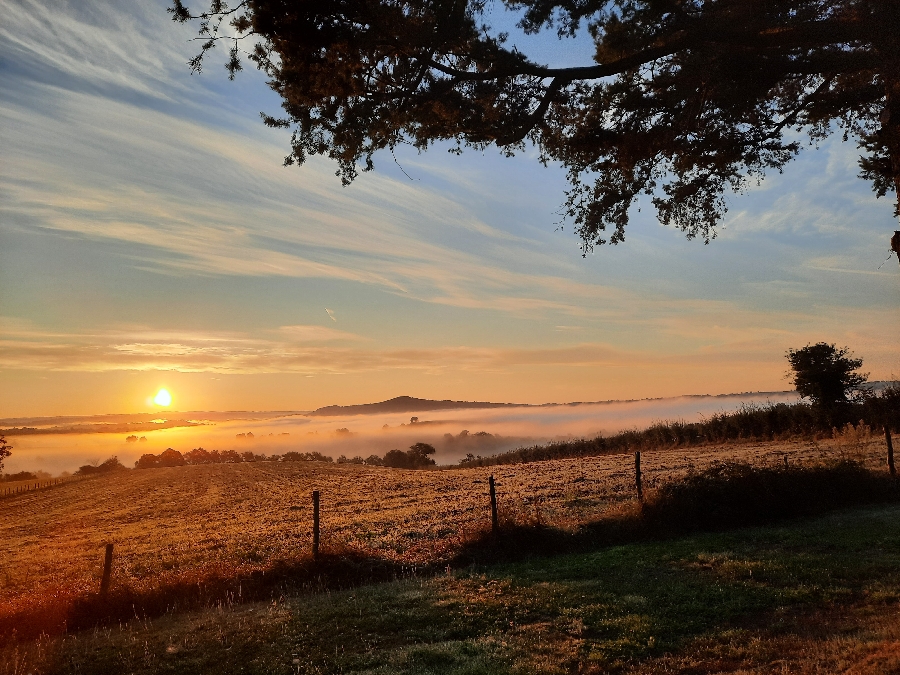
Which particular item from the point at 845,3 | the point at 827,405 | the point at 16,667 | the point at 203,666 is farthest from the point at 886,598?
the point at 827,405

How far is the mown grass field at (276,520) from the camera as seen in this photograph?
1573cm

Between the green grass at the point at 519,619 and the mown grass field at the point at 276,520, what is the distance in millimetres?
2831

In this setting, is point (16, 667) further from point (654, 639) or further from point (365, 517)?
point (365, 517)

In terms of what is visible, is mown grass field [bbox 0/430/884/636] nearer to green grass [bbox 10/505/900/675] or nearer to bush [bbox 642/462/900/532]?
bush [bbox 642/462/900/532]

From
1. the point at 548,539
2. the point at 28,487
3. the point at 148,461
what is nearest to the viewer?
the point at 548,539

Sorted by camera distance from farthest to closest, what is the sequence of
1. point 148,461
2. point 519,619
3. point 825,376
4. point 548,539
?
point 148,461 → point 825,376 → point 548,539 → point 519,619

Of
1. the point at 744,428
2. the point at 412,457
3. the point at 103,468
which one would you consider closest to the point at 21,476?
the point at 103,468

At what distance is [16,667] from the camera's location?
900cm

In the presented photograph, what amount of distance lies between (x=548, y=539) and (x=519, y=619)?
632cm

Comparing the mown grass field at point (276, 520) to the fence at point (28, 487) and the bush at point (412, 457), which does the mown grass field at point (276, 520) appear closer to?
the fence at point (28, 487)

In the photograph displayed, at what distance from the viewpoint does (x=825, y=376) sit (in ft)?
130

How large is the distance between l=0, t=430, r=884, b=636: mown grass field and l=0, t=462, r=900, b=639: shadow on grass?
249 millimetres

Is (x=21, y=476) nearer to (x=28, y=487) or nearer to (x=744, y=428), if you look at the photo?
(x=28, y=487)

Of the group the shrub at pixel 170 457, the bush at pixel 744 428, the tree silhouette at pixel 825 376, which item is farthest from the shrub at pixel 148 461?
the tree silhouette at pixel 825 376
